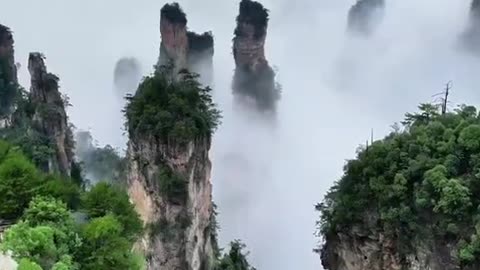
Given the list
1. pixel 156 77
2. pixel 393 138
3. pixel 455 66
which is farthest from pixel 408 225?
pixel 455 66

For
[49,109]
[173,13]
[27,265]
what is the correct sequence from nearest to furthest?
[27,265] < [49,109] < [173,13]

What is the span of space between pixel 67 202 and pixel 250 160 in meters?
25.5

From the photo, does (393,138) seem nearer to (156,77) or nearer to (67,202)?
(156,77)

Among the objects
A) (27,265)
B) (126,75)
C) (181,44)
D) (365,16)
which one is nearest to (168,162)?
(27,265)

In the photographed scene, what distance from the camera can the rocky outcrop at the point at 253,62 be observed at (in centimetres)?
4206

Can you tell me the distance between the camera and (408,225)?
20391 millimetres

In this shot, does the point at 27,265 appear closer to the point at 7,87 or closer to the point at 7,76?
the point at 7,87

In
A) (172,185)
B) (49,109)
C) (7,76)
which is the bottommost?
(172,185)

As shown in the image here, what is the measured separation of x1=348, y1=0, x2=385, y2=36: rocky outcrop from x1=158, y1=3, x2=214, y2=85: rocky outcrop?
50.6 feet

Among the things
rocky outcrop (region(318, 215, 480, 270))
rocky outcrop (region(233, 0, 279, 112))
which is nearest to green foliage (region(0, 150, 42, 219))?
rocky outcrop (region(318, 215, 480, 270))

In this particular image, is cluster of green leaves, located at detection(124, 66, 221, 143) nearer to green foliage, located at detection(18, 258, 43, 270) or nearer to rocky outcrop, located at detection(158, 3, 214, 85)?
green foliage, located at detection(18, 258, 43, 270)

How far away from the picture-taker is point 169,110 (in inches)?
921

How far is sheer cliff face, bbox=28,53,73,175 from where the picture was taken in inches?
1166

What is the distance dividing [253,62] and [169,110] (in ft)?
66.4
